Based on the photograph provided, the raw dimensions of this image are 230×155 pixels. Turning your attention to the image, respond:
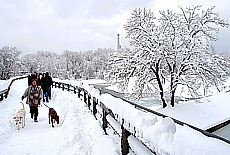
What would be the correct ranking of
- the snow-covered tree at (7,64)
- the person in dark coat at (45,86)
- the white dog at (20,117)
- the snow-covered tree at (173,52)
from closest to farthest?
the white dog at (20,117)
the person in dark coat at (45,86)
the snow-covered tree at (173,52)
the snow-covered tree at (7,64)

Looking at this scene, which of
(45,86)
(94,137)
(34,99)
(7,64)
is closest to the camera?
(94,137)

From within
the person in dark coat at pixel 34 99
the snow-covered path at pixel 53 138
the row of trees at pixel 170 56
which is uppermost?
the row of trees at pixel 170 56

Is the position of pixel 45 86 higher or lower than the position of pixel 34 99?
higher

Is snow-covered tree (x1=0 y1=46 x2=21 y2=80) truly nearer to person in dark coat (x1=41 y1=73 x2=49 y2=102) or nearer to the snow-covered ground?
person in dark coat (x1=41 y1=73 x2=49 y2=102)

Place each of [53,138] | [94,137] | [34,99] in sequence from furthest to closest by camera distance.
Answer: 1. [34,99]
2. [53,138]
3. [94,137]

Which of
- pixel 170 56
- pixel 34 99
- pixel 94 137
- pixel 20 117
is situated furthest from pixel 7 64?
pixel 94 137

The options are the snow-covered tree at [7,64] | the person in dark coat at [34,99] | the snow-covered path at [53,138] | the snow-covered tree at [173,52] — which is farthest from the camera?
the snow-covered tree at [7,64]

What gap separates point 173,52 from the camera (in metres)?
21.4

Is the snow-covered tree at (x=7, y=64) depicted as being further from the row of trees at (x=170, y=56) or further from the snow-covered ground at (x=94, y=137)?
the snow-covered ground at (x=94, y=137)

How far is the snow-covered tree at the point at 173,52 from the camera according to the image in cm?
2094

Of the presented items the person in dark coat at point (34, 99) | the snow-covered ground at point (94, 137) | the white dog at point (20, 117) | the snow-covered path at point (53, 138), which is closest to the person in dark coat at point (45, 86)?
the snow-covered ground at point (94, 137)

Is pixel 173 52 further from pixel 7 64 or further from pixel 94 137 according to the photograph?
pixel 7 64

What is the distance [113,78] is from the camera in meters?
23.4

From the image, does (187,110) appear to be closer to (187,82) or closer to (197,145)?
(187,82)
